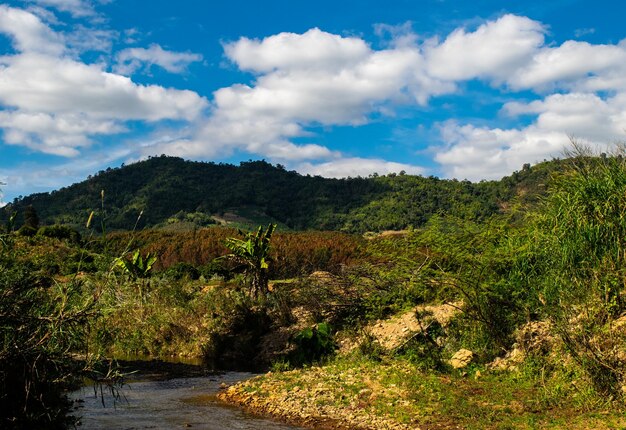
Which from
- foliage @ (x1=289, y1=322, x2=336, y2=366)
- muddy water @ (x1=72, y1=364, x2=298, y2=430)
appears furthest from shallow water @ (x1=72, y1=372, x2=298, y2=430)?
foliage @ (x1=289, y1=322, x2=336, y2=366)

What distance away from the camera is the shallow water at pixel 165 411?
14141 millimetres

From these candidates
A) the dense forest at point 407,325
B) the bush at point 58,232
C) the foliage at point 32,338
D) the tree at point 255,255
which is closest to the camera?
the foliage at point 32,338

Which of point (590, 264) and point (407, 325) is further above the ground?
point (590, 264)

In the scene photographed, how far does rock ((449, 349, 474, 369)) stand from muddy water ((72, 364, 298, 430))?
245 inches

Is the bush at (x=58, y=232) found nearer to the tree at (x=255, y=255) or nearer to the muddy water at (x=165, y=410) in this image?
the tree at (x=255, y=255)

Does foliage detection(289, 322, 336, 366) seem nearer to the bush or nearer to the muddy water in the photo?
the muddy water

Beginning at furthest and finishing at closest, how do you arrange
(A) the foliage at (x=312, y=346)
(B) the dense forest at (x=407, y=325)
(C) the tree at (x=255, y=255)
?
1. (C) the tree at (x=255, y=255)
2. (A) the foliage at (x=312, y=346)
3. (B) the dense forest at (x=407, y=325)

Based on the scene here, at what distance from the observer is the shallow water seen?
46.4 feet

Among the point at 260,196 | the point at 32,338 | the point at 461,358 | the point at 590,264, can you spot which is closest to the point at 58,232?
the point at 461,358

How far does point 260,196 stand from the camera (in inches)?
6329

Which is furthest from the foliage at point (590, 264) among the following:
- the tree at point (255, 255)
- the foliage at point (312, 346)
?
the tree at point (255, 255)

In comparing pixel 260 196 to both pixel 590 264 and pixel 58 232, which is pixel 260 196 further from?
pixel 590 264

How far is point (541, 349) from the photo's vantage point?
1661 cm

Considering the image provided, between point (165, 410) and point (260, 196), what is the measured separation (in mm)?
145562
